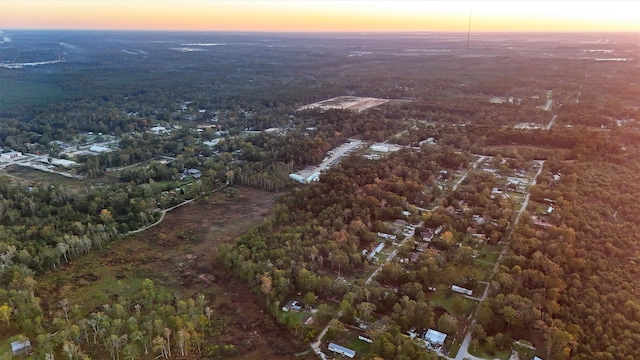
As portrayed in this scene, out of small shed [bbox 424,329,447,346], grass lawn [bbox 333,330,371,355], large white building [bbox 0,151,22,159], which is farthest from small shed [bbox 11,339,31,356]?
large white building [bbox 0,151,22,159]

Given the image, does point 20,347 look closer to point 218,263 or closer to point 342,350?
point 218,263

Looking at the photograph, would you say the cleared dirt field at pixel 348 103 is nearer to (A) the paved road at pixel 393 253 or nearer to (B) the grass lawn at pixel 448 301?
(A) the paved road at pixel 393 253

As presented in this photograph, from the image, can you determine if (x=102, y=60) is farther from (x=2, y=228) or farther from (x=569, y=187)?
(x=569, y=187)

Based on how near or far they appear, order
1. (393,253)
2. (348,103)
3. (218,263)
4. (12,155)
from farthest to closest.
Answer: (348,103), (12,155), (393,253), (218,263)

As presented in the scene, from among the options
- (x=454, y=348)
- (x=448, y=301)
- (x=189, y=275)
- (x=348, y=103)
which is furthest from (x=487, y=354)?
(x=348, y=103)

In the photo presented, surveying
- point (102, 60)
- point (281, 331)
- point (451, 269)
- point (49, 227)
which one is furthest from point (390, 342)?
point (102, 60)

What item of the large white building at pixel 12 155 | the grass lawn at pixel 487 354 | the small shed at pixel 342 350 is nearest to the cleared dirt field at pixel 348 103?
the large white building at pixel 12 155

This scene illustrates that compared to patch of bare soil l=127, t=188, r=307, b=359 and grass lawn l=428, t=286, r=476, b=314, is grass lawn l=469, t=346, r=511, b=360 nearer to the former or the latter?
grass lawn l=428, t=286, r=476, b=314
